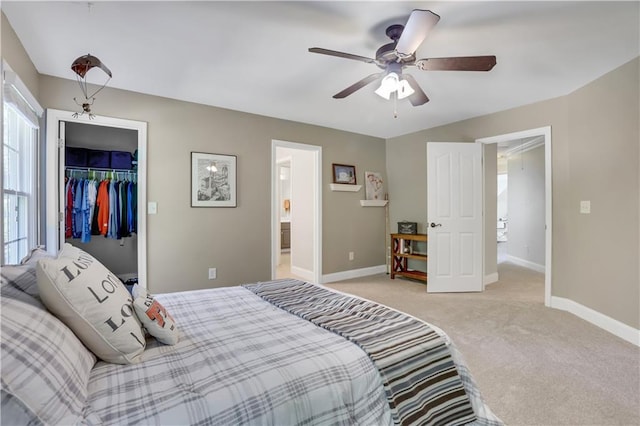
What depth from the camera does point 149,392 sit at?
948 millimetres

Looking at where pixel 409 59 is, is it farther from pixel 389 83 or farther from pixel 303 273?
pixel 303 273

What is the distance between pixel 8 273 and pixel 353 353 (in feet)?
4.14

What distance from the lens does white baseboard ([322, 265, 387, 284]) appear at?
481 centimetres

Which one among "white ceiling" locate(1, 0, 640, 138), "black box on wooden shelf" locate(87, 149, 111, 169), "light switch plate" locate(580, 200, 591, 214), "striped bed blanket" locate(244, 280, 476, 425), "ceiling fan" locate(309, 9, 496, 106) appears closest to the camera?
"striped bed blanket" locate(244, 280, 476, 425)

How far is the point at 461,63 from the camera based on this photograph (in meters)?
2.09

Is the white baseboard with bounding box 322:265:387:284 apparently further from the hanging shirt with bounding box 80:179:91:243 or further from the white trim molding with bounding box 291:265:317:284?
the hanging shirt with bounding box 80:179:91:243

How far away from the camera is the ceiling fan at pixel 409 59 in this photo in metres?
1.72

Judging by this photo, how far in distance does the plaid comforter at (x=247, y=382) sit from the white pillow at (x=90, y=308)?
0.21 ft

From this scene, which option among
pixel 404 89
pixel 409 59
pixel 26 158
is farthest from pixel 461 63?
pixel 26 158

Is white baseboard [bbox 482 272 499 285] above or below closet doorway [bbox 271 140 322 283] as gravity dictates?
below

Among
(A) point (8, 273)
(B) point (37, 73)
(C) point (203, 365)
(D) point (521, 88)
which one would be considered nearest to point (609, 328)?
(D) point (521, 88)

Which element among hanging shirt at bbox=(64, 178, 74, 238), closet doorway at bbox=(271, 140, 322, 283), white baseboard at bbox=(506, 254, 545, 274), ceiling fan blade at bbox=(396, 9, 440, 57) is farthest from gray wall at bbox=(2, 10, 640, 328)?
white baseboard at bbox=(506, 254, 545, 274)

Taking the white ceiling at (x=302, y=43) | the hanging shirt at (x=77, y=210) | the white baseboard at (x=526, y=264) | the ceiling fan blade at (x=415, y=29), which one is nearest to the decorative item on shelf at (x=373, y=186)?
the white ceiling at (x=302, y=43)

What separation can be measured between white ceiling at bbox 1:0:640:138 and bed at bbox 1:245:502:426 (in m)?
1.78
